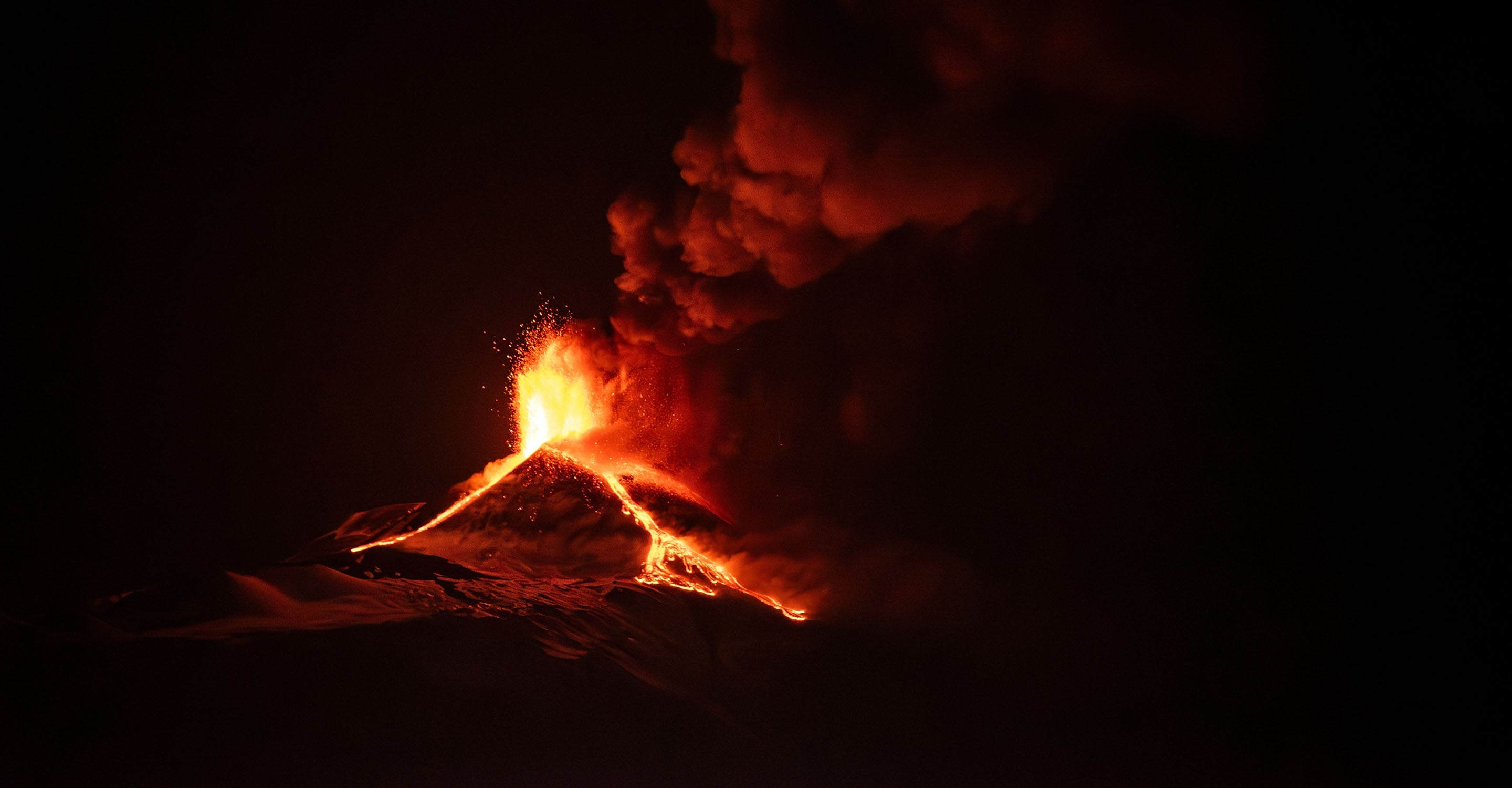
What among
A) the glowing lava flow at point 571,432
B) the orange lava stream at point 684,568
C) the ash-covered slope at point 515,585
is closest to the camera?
the ash-covered slope at point 515,585

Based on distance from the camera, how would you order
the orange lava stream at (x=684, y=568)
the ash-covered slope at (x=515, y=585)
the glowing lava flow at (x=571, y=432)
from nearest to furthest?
the ash-covered slope at (x=515, y=585)
the orange lava stream at (x=684, y=568)
the glowing lava flow at (x=571, y=432)

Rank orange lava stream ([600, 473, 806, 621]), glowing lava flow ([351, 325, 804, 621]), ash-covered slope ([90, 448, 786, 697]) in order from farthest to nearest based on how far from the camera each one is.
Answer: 1. glowing lava flow ([351, 325, 804, 621])
2. orange lava stream ([600, 473, 806, 621])
3. ash-covered slope ([90, 448, 786, 697])

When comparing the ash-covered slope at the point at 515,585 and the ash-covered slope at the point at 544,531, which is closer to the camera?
the ash-covered slope at the point at 515,585

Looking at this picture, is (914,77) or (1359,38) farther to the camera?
(914,77)

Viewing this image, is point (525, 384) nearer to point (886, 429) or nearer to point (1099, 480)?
point (886, 429)

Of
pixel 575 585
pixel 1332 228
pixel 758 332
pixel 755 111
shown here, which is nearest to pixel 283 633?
pixel 575 585

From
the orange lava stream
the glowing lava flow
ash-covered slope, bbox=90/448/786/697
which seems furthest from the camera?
the glowing lava flow

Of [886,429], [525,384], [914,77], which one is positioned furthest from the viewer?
[525,384]

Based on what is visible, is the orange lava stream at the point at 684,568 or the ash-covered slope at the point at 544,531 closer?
the orange lava stream at the point at 684,568
